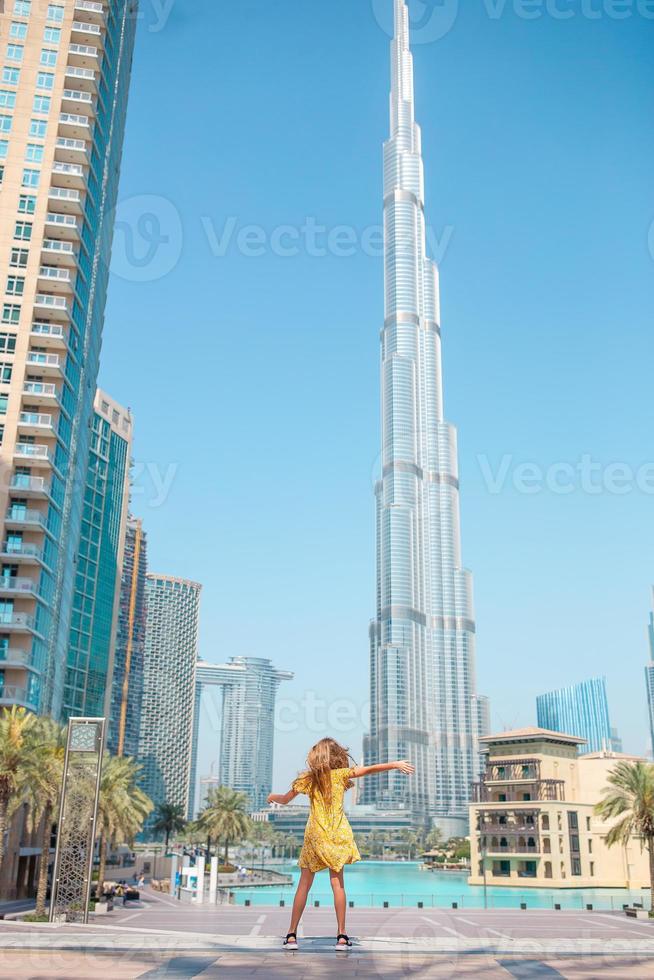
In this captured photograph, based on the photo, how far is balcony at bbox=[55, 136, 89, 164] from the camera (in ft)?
217

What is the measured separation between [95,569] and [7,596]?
62.5 meters

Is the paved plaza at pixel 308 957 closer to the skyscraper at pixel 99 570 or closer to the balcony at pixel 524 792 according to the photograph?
the balcony at pixel 524 792

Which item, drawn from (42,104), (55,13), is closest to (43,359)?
(42,104)

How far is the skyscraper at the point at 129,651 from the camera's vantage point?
16262 centimetres

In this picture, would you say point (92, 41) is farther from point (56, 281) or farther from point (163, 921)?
point (163, 921)

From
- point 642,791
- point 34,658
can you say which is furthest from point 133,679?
point 642,791

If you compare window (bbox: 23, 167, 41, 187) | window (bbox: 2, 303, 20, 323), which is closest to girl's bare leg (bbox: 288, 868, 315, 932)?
window (bbox: 2, 303, 20, 323)

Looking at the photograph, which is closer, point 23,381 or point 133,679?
point 23,381

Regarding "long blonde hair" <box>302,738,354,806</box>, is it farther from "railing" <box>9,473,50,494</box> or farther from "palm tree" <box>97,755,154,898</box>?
"railing" <box>9,473,50,494</box>

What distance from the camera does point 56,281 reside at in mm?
63656

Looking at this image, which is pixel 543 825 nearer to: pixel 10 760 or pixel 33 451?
pixel 33 451

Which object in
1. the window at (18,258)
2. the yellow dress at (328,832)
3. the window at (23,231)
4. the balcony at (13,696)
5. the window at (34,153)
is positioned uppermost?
the window at (34,153)

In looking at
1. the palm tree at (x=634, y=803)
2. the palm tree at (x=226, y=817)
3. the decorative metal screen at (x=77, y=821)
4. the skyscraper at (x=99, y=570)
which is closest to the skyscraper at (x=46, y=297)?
the decorative metal screen at (x=77, y=821)

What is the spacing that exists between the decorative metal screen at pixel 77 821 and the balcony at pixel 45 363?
38175mm
